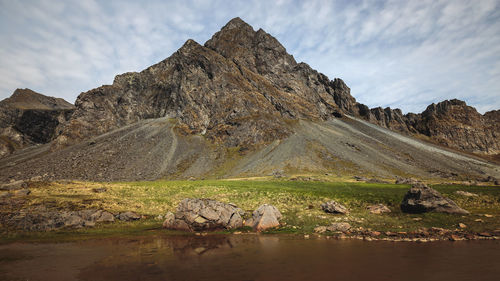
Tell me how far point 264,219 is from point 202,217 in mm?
6836

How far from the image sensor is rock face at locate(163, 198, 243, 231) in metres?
26.3

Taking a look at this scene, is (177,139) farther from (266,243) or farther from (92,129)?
(266,243)

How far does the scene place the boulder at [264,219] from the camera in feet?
85.1

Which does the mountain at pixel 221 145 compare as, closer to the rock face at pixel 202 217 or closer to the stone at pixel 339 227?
the rock face at pixel 202 217

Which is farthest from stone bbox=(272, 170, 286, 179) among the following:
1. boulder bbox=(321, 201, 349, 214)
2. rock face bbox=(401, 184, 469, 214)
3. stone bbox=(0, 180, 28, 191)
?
stone bbox=(0, 180, 28, 191)

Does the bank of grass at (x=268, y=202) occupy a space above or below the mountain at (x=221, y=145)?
below

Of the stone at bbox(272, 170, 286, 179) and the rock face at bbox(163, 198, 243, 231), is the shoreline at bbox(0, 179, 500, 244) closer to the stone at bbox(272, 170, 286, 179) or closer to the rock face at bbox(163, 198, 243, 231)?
the rock face at bbox(163, 198, 243, 231)

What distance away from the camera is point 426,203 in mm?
28828

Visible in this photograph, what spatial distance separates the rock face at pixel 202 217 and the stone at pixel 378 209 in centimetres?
1738

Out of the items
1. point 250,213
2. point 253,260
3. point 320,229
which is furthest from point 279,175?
point 253,260

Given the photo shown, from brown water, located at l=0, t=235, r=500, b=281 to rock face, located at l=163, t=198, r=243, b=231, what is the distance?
15.5ft

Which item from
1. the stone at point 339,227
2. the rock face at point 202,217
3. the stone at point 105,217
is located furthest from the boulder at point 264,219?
the stone at point 105,217

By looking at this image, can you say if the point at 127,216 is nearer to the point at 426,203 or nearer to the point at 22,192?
the point at 22,192

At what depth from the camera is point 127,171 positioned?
12300cm
